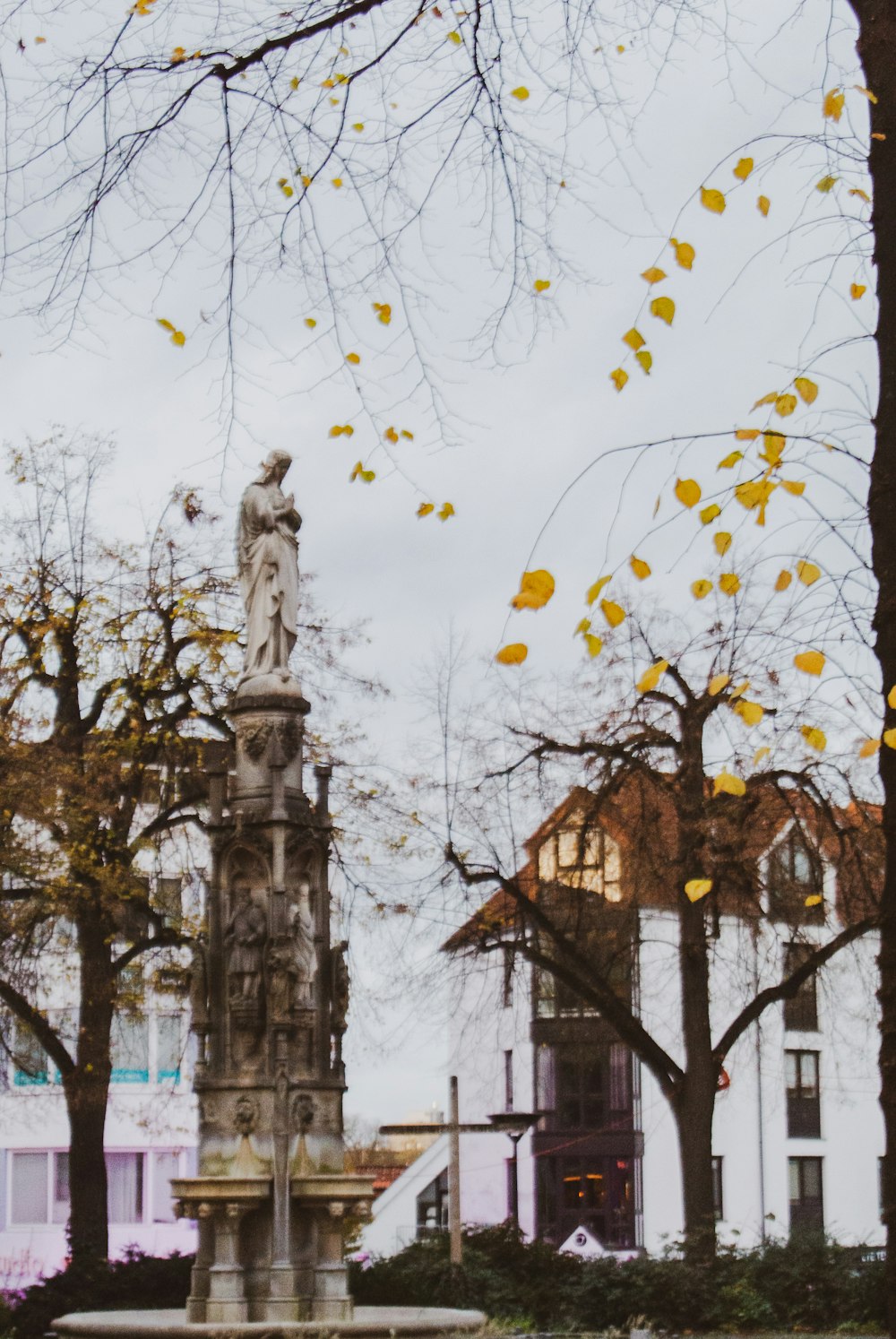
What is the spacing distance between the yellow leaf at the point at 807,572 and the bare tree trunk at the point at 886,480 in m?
0.26

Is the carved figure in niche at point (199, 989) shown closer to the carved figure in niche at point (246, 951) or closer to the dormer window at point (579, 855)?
the carved figure in niche at point (246, 951)

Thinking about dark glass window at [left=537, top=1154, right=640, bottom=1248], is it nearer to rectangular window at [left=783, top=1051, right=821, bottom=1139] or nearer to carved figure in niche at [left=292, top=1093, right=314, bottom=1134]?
rectangular window at [left=783, top=1051, right=821, bottom=1139]

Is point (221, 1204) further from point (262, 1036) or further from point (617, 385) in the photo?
point (617, 385)

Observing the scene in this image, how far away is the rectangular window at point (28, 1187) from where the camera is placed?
153 feet

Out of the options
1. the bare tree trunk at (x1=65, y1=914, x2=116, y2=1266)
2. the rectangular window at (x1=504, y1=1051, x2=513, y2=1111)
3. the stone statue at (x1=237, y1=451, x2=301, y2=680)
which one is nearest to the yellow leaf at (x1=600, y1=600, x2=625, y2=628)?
the stone statue at (x1=237, y1=451, x2=301, y2=680)

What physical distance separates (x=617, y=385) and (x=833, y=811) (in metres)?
16.5

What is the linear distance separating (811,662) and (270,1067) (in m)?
11.4

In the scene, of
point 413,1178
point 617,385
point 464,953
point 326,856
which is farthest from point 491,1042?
point 617,385

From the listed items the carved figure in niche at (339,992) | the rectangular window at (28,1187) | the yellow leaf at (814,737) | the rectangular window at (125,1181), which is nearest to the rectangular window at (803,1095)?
the rectangular window at (125,1181)

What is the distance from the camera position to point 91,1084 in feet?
77.3

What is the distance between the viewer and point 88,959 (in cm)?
2416

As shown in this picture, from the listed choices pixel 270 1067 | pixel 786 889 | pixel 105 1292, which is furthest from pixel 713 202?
pixel 786 889

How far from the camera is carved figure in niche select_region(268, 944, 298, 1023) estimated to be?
16328 millimetres

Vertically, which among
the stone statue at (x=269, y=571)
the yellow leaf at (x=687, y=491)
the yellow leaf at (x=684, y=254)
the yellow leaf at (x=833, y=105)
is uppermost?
the stone statue at (x=269, y=571)
